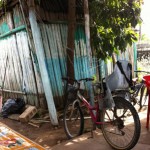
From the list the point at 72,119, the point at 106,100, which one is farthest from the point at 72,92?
the point at 106,100

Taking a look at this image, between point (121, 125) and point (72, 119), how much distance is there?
1.55m

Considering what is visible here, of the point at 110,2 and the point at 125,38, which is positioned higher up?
the point at 110,2

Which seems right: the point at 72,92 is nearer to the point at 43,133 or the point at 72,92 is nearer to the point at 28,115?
the point at 43,133

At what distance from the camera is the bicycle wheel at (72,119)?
4.84m

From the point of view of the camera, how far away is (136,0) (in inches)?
253

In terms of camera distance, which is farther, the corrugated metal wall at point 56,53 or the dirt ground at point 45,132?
the corrugated metal wall at point 56,53

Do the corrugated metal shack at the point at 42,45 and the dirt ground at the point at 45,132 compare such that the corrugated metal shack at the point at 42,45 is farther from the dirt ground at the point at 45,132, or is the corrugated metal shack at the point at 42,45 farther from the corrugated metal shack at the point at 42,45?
the dirt ground at the point at 45,132

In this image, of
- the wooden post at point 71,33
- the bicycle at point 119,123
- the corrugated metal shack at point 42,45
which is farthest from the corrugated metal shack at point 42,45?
the bicycle at point 119,123

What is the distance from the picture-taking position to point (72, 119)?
5043 millimetres

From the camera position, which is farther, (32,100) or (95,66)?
(95,66)

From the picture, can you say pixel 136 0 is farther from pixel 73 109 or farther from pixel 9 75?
pixel 9 75

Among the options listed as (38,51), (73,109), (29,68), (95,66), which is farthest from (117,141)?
(95,66)

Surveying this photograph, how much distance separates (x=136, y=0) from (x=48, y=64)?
10.2ft

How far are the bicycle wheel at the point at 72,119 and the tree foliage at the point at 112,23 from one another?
2.60 m
